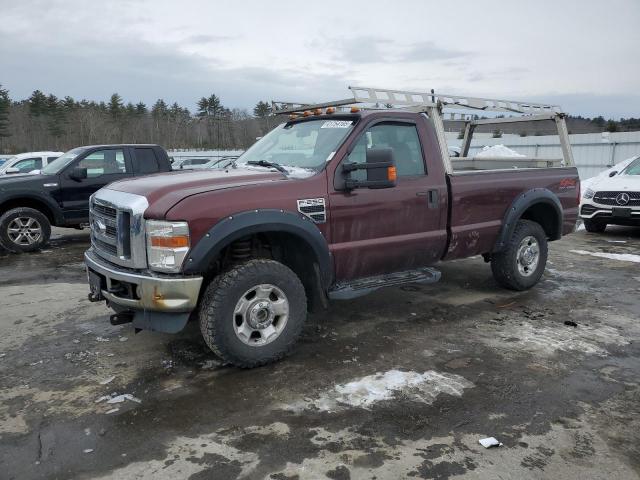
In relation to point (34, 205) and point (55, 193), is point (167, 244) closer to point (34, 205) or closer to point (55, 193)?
point (55, 193)

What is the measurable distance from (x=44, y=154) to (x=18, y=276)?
9678 millimetres

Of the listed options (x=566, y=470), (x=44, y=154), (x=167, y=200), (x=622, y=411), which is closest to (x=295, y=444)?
(x=566, y=470)

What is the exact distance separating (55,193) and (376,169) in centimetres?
682

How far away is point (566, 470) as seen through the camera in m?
2.71

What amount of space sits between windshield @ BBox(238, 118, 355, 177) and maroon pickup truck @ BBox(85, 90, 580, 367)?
2 centimetres

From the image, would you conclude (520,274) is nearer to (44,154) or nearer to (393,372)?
(393,372)

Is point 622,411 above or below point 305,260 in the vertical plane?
below

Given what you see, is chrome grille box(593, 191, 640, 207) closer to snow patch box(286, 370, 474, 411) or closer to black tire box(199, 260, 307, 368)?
snow patch box(286, 370, 474, 411)

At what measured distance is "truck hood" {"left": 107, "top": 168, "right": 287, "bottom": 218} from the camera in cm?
361

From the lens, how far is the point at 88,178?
914 cm

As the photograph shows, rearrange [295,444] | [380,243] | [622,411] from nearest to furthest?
1. [295,444]
2. [622,411]
3. [380,243]

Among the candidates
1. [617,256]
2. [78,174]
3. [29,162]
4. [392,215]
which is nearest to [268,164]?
[392,215]

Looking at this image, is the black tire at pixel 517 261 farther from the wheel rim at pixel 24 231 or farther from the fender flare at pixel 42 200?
the wheel rim at pixel 24 231

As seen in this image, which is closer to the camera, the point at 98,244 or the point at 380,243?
the point at 98,244
